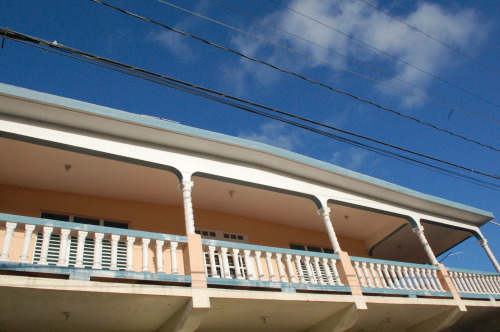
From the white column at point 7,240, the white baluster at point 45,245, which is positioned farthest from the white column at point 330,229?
the white column at point 7,240

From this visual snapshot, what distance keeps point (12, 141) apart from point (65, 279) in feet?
11.1

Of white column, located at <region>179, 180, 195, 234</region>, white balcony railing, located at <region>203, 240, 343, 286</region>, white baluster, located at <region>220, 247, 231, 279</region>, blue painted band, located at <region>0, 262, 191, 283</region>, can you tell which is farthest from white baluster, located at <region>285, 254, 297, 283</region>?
blue painted band, located at <region>0, 262, 191, 283</region>

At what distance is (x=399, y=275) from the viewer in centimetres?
1005

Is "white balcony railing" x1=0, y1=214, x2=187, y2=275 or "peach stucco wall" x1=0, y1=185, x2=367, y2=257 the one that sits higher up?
"peach stucco wall" x1=0, y1=185, x2=367, y2=257

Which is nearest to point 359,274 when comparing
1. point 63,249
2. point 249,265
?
point 249,265

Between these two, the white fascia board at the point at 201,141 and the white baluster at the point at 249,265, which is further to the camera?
the white baluster at the point at 249,265

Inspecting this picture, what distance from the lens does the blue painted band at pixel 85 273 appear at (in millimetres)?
5871

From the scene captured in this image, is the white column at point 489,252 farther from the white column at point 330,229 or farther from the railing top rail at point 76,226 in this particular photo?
the railing top rail at point 76,226

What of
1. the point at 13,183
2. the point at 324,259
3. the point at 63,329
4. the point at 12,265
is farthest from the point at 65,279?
the point at 324,259

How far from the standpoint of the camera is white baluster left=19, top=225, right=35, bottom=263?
20.1 feet

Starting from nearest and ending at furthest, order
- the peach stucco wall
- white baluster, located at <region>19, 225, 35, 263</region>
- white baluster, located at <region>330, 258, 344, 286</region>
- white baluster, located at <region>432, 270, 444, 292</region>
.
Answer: white baluster, located at <region>19, 225, 35, 263</region> < white baluster, located at <region>330, 258, 344, 286</region> < the peach stucco wall < white baluster, located at <region>432, 270, 444, 292</region>

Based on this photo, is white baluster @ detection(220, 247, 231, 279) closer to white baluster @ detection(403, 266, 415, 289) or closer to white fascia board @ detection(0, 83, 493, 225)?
white fascia board @ detection(0, 83, 493, 225)

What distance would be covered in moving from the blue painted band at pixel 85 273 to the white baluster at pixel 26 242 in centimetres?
25

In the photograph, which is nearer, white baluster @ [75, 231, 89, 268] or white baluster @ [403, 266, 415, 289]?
white baluster @ [75, 231, 89, 268]
